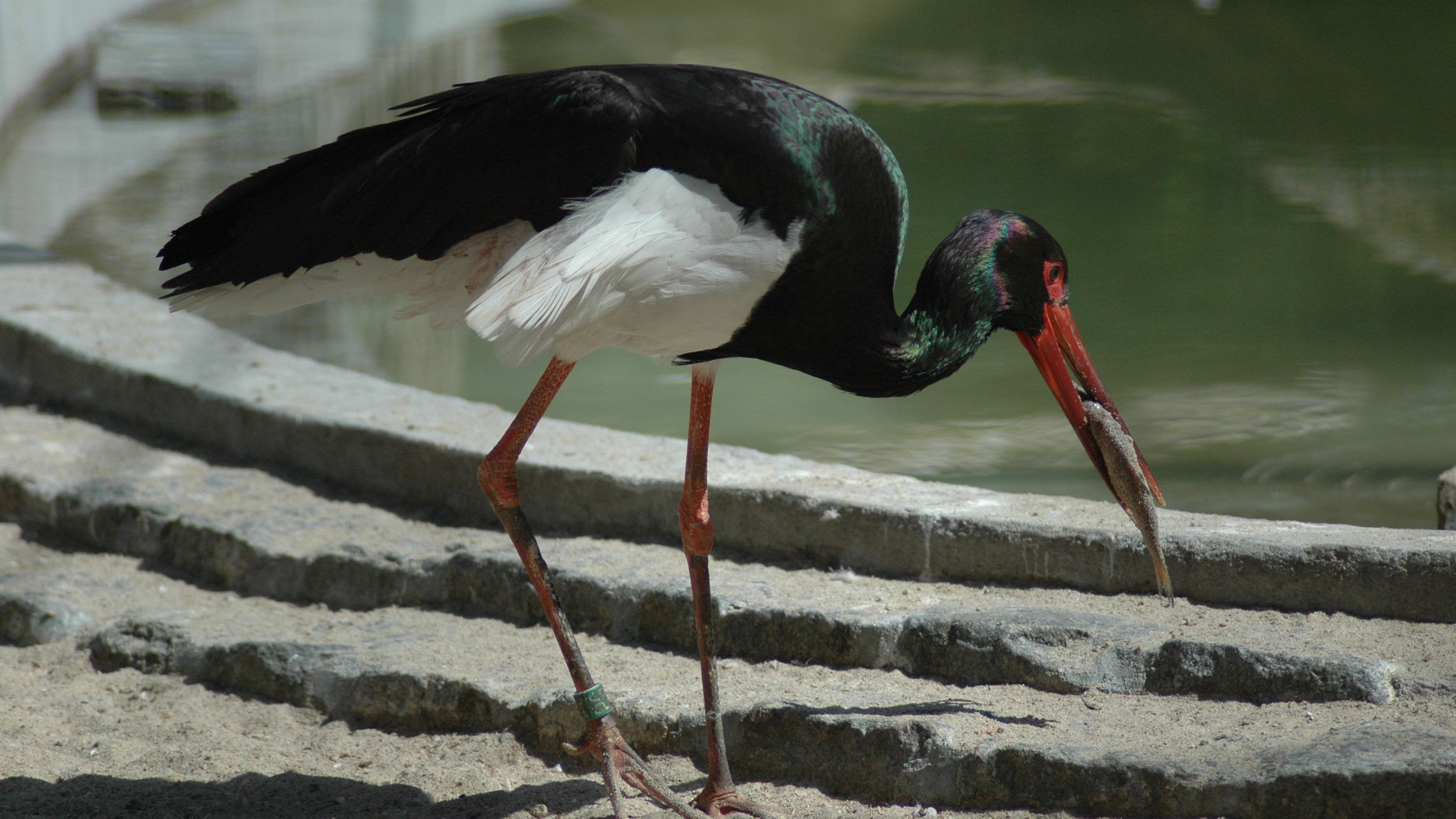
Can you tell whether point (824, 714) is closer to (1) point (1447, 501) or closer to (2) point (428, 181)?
(2) point (428, 181)

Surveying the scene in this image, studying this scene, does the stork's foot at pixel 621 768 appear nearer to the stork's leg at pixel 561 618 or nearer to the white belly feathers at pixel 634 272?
the stork's leg at pixel 561 618

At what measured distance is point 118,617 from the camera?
12.6 feet

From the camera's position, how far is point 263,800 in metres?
3.12

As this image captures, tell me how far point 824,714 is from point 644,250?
1.04 meters

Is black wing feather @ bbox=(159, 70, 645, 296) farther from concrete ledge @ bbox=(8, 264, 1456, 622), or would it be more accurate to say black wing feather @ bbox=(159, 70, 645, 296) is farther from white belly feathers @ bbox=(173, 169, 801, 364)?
concrete ledge @ bbox=(8, 264, 1456, 622)

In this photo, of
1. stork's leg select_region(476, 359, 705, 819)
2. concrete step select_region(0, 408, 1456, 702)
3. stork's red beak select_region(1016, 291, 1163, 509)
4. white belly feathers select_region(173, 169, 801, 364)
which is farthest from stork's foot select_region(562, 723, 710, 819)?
stork's red beak select_region(1016, 291, 1163, 509)

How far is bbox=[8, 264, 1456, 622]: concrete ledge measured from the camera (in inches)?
129

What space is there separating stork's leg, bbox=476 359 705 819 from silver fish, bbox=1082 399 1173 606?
1099mm

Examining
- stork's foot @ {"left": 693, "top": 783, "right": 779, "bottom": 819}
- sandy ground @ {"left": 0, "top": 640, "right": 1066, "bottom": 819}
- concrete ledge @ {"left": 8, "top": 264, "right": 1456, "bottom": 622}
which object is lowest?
sandy ground @ {"left": 0, "top": 640, "right": 1066, "bottom": 819}

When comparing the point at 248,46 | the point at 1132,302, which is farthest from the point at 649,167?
the point at 248,46

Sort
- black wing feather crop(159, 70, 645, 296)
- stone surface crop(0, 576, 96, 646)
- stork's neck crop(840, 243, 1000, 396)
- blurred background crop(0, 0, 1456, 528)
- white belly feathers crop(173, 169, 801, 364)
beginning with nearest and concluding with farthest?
white belly feathers crop(173, 169, 801, 364), black wing feather crop(159, 70, 645, 296), stork's neck crop(840, 243, 1000, 396), stone surface crop(0, 576, 96, 646), blurred background crop(0, 0, 1456, 528)

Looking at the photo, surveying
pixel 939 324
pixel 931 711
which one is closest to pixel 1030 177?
pixel 939 324

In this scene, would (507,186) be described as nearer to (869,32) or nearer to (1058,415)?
(1058,415)

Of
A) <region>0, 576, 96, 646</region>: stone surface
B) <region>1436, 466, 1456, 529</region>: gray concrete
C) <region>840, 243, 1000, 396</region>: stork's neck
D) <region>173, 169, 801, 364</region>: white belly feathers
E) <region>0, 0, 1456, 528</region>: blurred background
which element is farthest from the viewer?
<region>0, 0, 1456, 528</region>: blurred background
